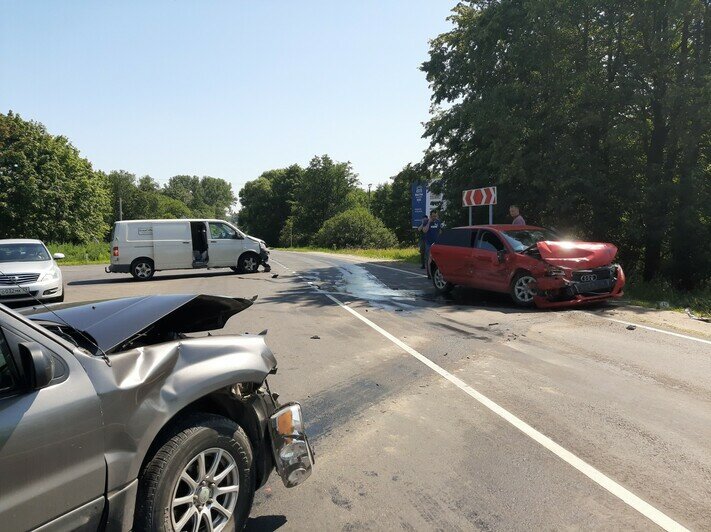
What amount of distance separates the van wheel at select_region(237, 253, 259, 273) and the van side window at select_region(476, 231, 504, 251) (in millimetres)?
10831

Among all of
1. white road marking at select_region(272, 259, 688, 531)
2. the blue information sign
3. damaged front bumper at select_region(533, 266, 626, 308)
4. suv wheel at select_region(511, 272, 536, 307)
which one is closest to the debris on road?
damaged front bumper at select_region(533, 266, 626, 308)

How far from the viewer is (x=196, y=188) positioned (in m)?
173

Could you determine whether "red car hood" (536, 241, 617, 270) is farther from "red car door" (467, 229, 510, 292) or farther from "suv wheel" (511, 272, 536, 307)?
"red car door" (467, 229, 510, 292)

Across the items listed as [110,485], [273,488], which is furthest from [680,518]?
[110,485]

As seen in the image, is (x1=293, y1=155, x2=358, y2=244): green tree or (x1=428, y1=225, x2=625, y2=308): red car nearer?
(x1=428, y1=225, x2=625, y2=308): red car

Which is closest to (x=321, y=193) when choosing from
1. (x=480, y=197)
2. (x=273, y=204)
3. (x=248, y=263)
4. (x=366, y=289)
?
(x=273, y=204)

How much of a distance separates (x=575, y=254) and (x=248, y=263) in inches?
518

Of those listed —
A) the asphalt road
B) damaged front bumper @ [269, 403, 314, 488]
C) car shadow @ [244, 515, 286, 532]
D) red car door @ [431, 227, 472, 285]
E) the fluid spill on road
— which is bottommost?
the fluid spill on road

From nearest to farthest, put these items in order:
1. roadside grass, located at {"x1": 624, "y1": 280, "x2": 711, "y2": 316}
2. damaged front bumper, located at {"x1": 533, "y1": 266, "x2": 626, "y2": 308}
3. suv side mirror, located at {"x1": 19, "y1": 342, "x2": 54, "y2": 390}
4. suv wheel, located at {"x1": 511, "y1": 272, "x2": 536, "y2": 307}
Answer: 1. suv side mirror, located at {"x1": 19, "y1": 342, "x2": 54, "y2": 390}
2. damaged front bumper, located at {"x1": 533, "y1": 266, "x2": 626, "y2": 308}
3. suv wheel, located at {"x1": 511, "y1": 272, "x2": 536, "y2": 307}
4. roadside grass, located at {"x1": 624, "y1": 280, "x2": 711, "y2": 316}

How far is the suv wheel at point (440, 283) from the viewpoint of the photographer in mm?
13523

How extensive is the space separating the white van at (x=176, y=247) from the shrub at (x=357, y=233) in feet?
140

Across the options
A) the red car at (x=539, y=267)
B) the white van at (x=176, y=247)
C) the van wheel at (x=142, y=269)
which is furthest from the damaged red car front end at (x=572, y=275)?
the van wheel at (x=142, y=269)

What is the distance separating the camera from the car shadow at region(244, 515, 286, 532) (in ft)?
9.88

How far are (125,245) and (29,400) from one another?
18265 millimetres
